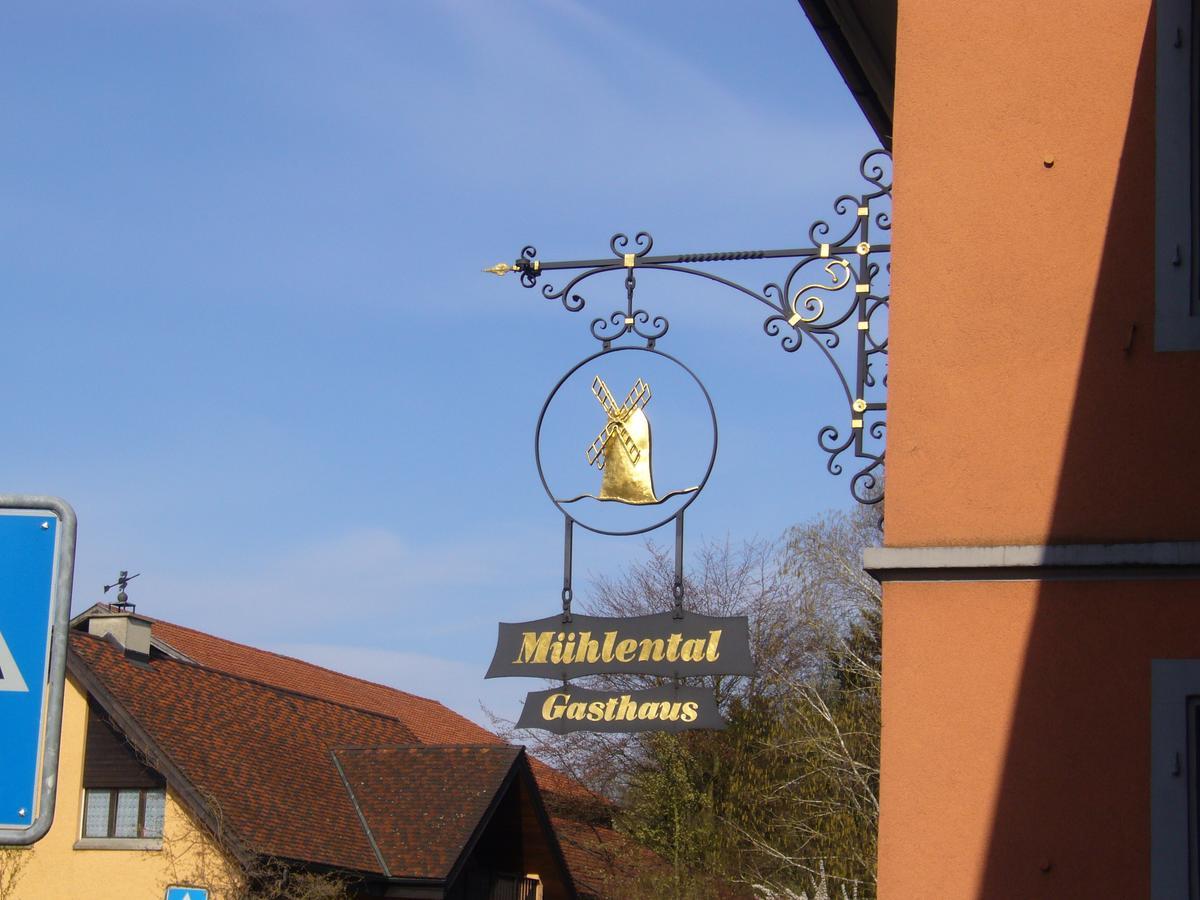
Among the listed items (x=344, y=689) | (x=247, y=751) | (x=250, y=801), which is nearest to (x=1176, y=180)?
(x=250, y=801)

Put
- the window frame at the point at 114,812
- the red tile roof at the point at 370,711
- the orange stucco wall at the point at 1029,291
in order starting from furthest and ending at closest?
the red tile roof at the point at 370,711 < the window frame at the point at 114,812 < the orange stucco wall at the point at 1029,291

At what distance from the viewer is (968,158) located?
7430 mm

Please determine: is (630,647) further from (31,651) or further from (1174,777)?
(31,651)

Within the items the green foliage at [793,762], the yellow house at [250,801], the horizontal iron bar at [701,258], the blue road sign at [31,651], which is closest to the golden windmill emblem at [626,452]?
the horizontal iron bar at [701,258]

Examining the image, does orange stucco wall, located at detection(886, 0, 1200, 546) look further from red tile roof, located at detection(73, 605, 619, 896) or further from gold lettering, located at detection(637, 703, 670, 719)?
red tile roof, located at detection(73, 605, 619, 896)

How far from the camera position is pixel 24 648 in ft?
13.5

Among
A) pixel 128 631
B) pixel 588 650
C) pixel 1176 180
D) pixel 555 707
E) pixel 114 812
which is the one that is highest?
pixel 1176 180

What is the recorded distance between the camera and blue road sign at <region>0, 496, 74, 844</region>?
3.99 m

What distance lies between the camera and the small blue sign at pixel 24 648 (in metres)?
4.00

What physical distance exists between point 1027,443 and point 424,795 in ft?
57.8

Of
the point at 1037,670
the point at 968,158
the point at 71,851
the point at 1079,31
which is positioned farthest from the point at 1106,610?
the point at 71,851

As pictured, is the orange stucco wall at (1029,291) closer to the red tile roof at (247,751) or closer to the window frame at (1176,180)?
the window frame at (1176,180)

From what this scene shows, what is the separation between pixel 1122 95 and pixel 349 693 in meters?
34.9

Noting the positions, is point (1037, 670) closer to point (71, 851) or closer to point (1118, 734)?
point (1118, 734)
